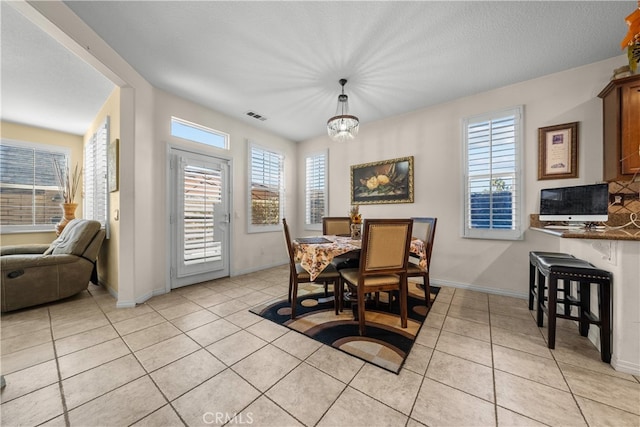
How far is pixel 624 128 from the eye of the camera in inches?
87.8

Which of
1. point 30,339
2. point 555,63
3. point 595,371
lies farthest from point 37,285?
point 555,63

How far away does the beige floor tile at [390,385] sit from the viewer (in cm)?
135

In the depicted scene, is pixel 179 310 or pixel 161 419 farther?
pixel 179 310

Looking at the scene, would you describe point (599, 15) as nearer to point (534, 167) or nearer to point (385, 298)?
point (534, 167)

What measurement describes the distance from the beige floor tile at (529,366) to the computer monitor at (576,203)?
5.23ft

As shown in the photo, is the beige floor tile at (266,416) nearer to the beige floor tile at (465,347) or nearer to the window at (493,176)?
the beige floor tile at (465,347)

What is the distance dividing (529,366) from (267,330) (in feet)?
6.85

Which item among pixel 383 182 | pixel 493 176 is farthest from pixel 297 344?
pixel 493 176

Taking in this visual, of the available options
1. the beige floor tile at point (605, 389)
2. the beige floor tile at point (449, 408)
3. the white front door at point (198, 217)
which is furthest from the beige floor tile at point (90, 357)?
the beige floor tile at point (605, 389)

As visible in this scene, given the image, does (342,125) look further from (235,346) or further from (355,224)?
(235,346)

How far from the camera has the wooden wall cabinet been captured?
2.18 metres

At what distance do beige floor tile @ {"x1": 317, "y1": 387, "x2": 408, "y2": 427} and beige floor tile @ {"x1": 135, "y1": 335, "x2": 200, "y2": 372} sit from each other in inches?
49.2

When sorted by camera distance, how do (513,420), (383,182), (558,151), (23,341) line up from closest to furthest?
(513,420) → (23,341) → (558,151) → (383,182)

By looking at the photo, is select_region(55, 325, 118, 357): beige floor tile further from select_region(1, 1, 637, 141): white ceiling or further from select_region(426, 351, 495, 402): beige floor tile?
select_region(1, 1, 637, 141): white ceiling
